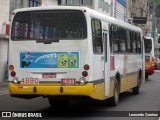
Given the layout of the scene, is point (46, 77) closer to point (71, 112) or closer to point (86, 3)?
point (71, 112)

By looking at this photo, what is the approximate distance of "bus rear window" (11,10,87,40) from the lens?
1340 cm

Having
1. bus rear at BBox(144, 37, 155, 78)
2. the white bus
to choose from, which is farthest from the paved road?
bus rear at BBox(144, 37, 155, 78)

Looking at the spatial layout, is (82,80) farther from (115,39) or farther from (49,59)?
(115,39)

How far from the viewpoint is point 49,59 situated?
13.3m

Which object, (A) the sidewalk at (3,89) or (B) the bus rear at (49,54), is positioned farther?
(A) the sidewalk at (3,89)

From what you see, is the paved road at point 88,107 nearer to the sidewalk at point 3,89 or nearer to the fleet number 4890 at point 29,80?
the fleet number 4890 at point 29,80

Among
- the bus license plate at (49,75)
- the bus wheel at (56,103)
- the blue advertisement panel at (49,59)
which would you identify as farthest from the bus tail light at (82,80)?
the bus wheel at (56,103)

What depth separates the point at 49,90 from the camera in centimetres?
1312

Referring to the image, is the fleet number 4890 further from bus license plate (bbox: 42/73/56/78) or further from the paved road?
the paved road

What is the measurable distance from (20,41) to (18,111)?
6.74ft

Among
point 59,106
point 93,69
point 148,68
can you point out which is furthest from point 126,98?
point 148,68

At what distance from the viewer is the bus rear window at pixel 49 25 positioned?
13398mm

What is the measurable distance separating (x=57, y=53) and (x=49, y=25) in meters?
0.93

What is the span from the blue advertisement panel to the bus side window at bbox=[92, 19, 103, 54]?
31.8 inches
